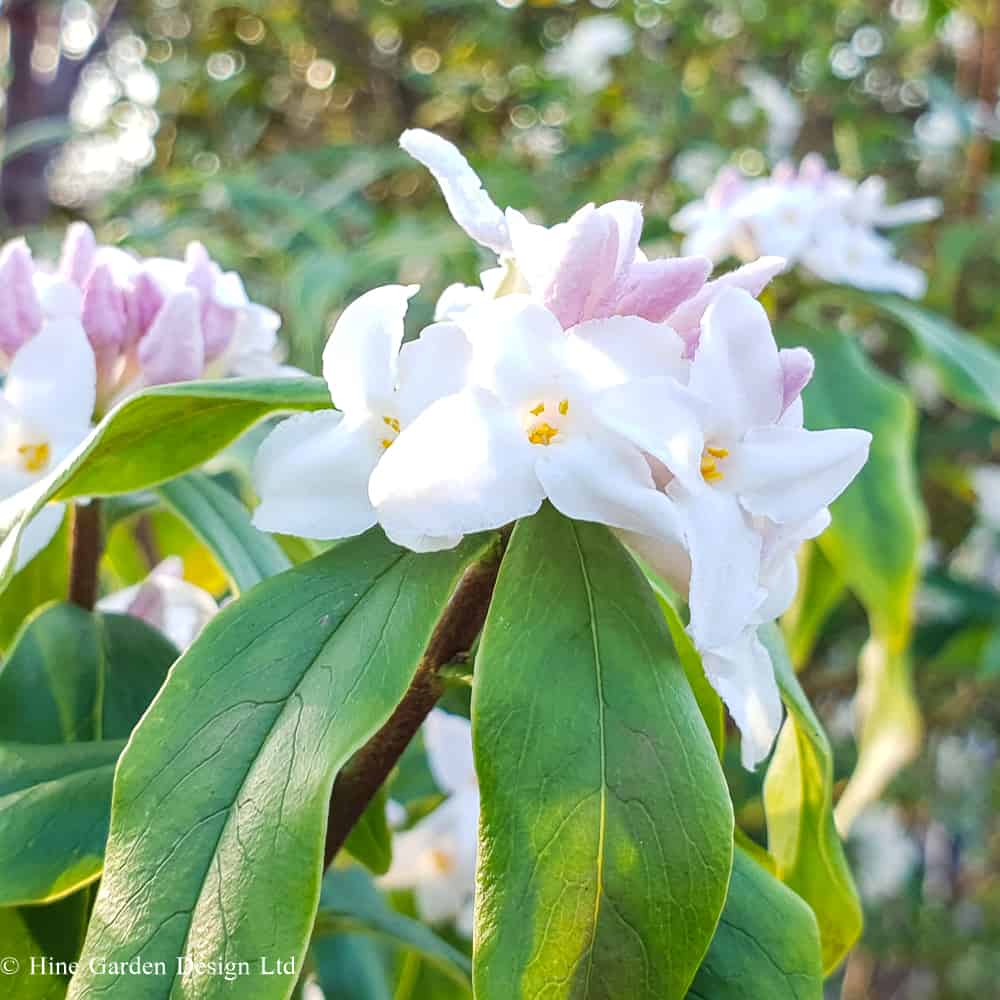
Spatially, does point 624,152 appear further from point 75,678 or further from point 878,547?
point 75,678

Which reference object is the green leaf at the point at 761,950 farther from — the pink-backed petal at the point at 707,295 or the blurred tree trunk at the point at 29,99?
the blurred tree trunk at the point at 29,99

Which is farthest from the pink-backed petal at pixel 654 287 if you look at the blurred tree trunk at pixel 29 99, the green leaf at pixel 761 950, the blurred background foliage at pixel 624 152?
the blurred tree trunk at pixel 29 99

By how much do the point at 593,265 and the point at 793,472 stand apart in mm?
97

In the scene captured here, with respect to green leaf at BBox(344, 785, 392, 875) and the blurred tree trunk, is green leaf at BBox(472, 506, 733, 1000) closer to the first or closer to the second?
green leaf at BBox(344, 785, 392, 875)

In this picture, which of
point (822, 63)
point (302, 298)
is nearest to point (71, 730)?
point (302, 298)

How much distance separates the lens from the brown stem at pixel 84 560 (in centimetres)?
58

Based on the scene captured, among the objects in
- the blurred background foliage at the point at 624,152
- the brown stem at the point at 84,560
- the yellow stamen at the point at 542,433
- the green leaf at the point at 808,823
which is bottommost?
the blurred background foliage at the point at 624,152

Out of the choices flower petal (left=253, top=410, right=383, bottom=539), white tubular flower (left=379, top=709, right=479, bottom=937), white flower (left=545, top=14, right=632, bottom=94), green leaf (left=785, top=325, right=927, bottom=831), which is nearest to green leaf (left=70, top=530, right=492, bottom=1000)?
flower petal (left=253, top=410, right=383, bottom=539)

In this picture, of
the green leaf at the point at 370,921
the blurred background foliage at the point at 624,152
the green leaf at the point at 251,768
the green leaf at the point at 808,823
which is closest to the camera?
the green leaf at the point at 251,768

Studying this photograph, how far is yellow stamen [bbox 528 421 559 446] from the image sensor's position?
40 centimetres

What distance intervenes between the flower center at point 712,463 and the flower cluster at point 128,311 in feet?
0.85

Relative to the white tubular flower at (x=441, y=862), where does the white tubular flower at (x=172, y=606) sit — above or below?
above

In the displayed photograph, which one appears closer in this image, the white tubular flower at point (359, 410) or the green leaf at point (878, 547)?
the white tubular flower at point (359, 410)

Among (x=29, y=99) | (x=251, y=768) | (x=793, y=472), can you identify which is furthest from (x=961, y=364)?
(x=29, y=99)
